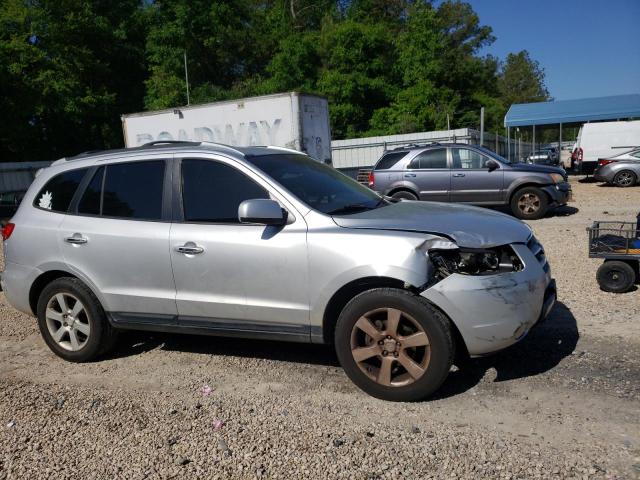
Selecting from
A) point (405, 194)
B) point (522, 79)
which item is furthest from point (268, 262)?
point (522, 79)

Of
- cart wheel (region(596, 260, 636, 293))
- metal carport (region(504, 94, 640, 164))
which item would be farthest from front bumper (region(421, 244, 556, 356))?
metal carport (region(504, 94, 640, 164))

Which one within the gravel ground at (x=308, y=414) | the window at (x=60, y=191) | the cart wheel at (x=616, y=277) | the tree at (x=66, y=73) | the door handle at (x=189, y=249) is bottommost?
the gravel ground at (x=308, y=414)

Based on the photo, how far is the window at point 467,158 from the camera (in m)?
12.3

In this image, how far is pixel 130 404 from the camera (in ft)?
12.7

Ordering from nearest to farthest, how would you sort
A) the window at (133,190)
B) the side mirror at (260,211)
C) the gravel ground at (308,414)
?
the gravel ground at (308,414)
the side mirror at (260,211)
the window at (133,190)

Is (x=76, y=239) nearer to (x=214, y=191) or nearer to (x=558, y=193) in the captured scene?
(x=214, y=191)

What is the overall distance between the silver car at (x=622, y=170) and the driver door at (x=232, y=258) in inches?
661

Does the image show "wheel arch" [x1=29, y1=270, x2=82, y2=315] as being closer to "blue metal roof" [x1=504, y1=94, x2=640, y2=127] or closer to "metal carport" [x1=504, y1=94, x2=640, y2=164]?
"metal carport" [x1=504, y1=94, x2=640, y2=164]

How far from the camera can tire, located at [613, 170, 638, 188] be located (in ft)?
57.4

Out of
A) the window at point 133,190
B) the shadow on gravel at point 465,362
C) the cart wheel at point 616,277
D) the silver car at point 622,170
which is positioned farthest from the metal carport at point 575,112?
the window at point 133,190

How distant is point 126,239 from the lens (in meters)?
4.30

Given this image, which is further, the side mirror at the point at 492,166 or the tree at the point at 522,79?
the tree at the point at 522,79

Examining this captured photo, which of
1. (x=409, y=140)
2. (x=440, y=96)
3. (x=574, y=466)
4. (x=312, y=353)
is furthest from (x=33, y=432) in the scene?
(x=440, y=96)

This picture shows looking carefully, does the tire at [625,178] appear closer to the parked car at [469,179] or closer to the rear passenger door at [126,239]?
the parked car at [469,179]
